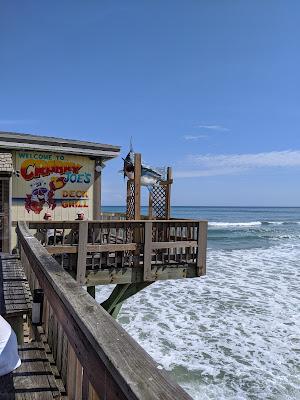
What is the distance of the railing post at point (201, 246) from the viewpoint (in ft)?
26.4

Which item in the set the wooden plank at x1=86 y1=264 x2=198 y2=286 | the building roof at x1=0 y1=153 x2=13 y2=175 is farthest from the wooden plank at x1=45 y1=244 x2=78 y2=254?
the building roof at x1=0 y1=153 x2=13 y2=175

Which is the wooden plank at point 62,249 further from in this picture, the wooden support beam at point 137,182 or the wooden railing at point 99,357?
the wooden railing at point 99,357

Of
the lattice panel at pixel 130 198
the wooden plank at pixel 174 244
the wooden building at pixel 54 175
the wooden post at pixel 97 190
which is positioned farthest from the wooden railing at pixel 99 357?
the wooden post at pixel 97 190

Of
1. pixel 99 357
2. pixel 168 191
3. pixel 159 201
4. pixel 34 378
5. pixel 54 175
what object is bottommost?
pixel 34 378

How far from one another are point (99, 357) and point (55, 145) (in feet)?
30.1

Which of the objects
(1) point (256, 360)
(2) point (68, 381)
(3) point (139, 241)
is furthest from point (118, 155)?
(2) point (68, 381)

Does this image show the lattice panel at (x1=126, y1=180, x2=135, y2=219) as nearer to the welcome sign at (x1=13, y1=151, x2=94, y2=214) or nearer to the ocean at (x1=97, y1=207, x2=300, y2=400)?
the welcome sign at (x1=13, y1=151, x2=94, y2=214)

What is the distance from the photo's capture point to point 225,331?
10312 mm

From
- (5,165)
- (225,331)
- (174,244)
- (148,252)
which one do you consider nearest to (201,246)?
(174,244)

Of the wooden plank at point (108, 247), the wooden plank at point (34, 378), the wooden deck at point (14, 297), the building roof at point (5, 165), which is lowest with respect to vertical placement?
the wooden plank at point (34, 378)

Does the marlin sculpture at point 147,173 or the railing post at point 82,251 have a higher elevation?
the marlin sculpture at point 147,173

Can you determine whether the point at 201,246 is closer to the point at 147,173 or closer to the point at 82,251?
the point at 82,251

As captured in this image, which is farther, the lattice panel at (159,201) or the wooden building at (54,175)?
the lattice panel at (159,201)

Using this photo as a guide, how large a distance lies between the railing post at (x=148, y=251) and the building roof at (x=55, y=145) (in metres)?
3.80
